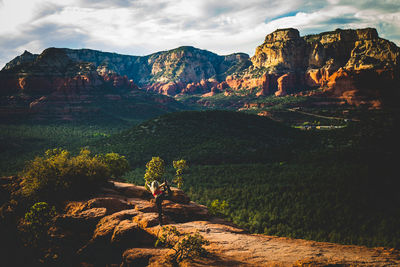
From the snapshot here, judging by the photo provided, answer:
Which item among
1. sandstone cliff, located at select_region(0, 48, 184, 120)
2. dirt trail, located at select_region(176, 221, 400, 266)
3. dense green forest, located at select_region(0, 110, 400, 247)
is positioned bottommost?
dense green forest, located at select_region(0, 110, 400, 247)

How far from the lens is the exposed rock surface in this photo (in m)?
10.5

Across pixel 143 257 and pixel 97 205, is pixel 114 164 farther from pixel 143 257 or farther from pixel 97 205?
pixel 143 257

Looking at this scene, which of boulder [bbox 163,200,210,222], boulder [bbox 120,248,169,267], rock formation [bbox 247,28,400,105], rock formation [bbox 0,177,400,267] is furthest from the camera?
rock formation [bbox 247,28,400,105]

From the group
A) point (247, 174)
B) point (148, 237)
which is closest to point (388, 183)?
point (247, 174)

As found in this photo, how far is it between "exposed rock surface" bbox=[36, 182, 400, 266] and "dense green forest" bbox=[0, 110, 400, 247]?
70.1ft

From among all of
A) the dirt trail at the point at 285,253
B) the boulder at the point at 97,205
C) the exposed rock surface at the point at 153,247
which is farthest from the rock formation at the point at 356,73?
the boulder at the point at 97,205

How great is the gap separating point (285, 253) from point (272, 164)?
181 feet

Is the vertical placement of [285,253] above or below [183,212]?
above

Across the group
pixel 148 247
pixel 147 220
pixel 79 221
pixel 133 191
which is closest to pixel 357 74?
pixel 133 191

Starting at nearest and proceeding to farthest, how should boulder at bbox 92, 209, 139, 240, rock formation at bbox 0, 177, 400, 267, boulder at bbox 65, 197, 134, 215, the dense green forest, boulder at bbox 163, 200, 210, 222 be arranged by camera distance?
1. rock formation at bbox 0, 177, 400, 267
2. boulder at bbox 92, 209, 139, 240
3. boulder at bbox 65, 197, 134, 215
4. boulder at bbox 163, 200, 210, 222
5. the dense green forest

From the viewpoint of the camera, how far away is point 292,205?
40.4 m

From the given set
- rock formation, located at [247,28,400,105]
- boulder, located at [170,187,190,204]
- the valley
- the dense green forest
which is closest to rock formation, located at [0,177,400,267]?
the valley

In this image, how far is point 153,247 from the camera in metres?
11.8

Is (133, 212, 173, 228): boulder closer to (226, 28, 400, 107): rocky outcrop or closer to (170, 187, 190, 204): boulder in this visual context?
(170, 187, 190, 204): boulder
